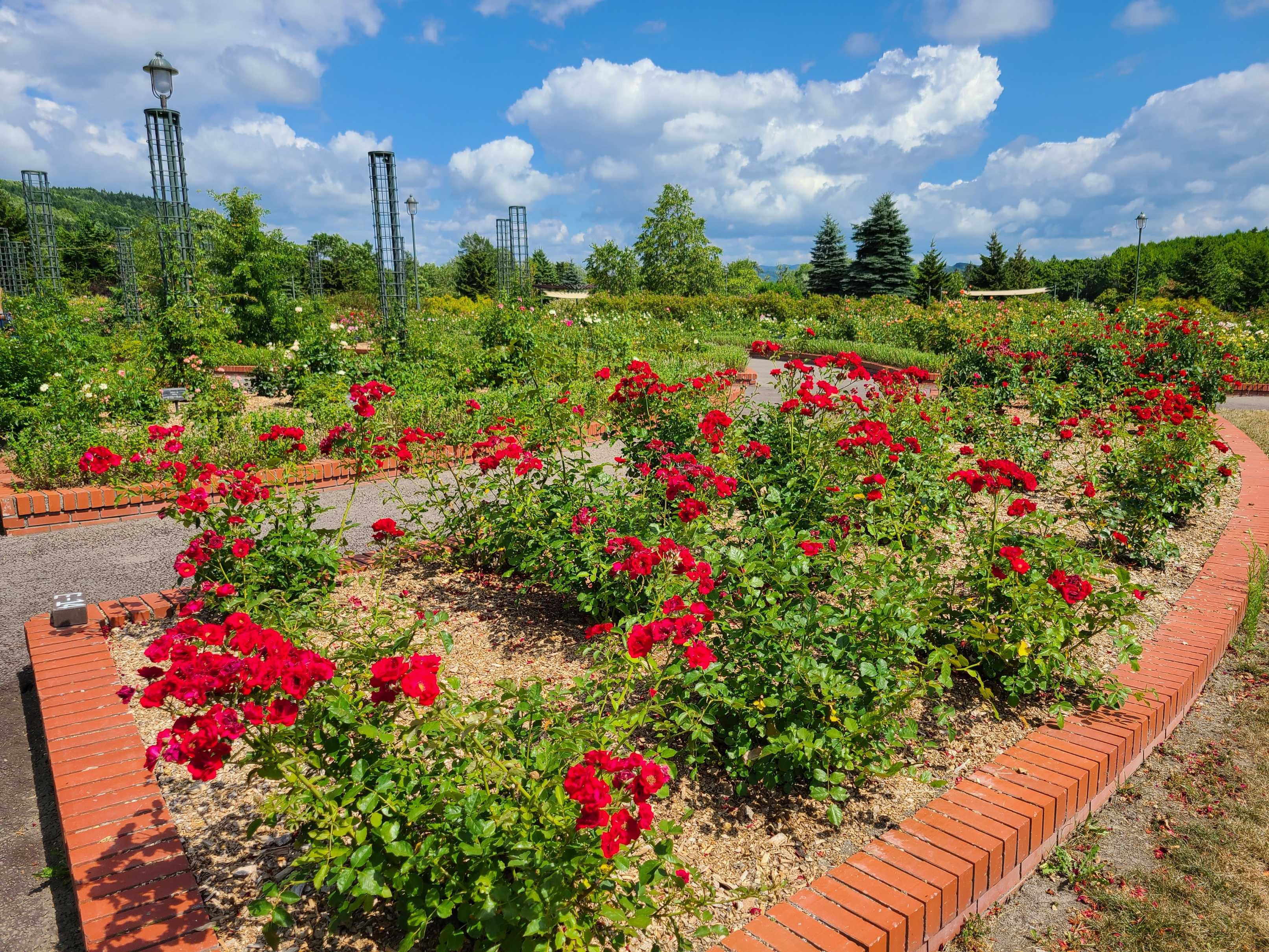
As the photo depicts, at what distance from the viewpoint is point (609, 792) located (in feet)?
5.15

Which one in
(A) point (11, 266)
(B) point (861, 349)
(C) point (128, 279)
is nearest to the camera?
(B) point (861, 349)

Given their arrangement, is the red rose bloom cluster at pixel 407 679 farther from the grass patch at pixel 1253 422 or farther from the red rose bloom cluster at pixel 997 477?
the grass patch at pixel 1253 422

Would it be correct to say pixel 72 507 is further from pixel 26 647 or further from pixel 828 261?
pixel 828 261

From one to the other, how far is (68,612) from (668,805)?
3.13 meters

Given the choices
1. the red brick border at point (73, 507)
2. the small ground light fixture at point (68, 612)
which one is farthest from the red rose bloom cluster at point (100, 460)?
the red brick border at point (73, 507)

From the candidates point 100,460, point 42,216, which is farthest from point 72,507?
point 42,216

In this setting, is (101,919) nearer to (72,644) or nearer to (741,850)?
(741,850)

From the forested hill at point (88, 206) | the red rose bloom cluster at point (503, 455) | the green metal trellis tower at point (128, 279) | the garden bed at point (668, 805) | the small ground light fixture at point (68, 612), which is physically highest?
the forested hill at point (88, 206)

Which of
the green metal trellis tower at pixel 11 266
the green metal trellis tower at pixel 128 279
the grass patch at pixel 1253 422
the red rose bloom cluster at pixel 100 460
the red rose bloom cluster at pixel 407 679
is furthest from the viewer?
the green metal trellis tower at pixel 11 266

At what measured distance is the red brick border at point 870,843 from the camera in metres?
1.97

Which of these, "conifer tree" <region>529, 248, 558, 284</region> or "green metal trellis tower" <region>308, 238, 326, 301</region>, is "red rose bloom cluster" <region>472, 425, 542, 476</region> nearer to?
"green metal trellis tower" <region>308, 238, 326, 301</region>

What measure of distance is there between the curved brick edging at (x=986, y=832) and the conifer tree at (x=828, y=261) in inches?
1687

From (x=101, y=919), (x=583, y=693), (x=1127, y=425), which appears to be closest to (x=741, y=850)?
(x=583, y=693)

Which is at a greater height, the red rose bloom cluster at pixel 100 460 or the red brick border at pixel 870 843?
the red rose bloom cluster at pixel 100 460
